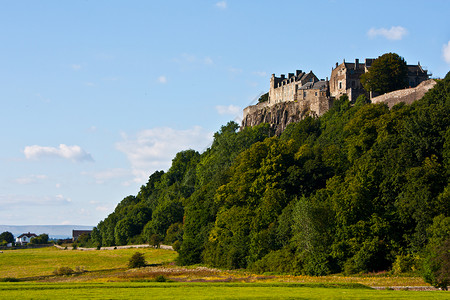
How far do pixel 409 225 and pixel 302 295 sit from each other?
1234 inches

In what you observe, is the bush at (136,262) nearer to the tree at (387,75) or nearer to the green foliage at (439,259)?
the green foliage at (439,259)

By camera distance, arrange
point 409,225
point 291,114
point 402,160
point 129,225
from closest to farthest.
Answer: point 409,225
point 402,160
point 291,114
point 129,225

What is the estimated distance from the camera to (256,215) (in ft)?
266

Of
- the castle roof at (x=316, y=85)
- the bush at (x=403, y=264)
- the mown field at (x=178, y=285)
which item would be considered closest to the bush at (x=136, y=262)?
the mown field at (x=178, y=285)

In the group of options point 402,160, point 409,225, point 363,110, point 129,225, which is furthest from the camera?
point 129,225

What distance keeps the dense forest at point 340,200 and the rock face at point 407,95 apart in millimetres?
4383

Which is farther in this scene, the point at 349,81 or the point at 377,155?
the point at 349,81

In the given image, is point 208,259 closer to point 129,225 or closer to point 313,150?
point 313,150

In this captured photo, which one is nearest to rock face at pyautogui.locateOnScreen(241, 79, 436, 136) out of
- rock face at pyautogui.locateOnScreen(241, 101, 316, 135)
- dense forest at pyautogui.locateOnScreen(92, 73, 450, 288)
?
rock face at pyautogui.locateOnScreen(241, 101, 316, 135)

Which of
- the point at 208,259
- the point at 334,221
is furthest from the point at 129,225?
the point at 334,221

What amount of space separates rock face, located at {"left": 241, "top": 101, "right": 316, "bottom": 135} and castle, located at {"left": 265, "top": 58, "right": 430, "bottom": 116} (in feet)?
4.74

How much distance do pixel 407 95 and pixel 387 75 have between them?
1398 centimetres

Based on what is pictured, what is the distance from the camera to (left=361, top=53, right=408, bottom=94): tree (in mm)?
103500

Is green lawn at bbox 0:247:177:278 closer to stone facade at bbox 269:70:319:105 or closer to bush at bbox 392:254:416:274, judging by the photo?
bush at bbox 392:254:416:274
